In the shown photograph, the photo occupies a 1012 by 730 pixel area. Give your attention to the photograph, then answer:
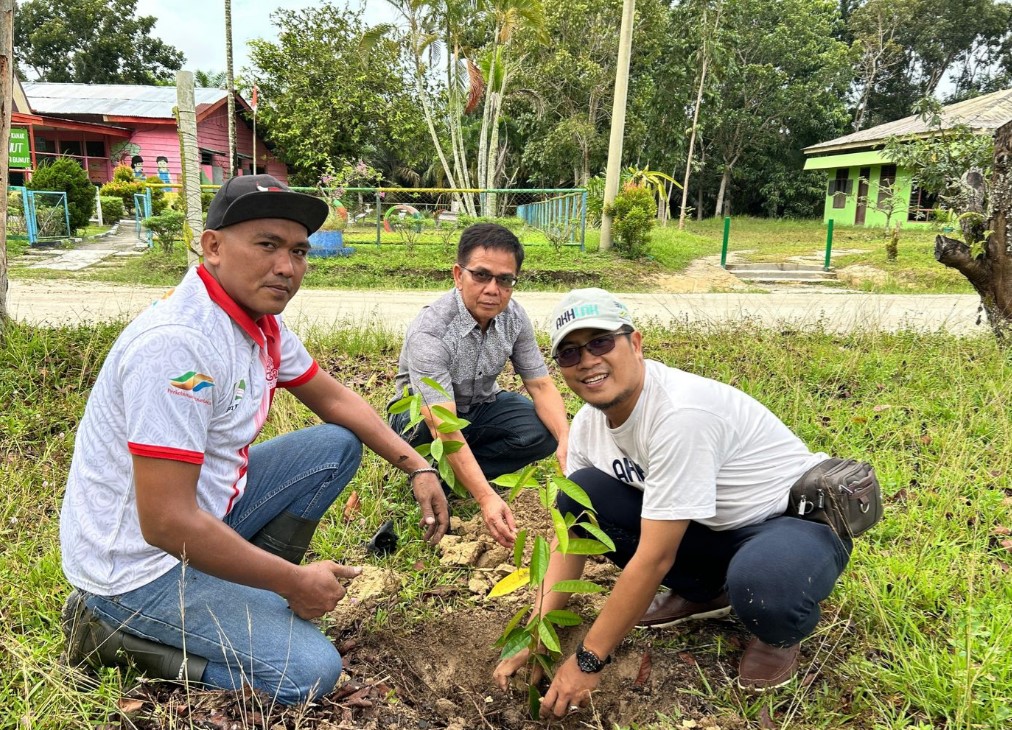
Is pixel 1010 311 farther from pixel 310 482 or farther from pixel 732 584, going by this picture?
pixel 310 482

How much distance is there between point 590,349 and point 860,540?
173 centimetres

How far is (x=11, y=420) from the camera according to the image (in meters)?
3.93

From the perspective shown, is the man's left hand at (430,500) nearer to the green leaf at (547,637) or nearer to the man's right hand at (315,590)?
the man's right hand at (315,590)

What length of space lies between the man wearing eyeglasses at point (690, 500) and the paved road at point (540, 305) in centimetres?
462

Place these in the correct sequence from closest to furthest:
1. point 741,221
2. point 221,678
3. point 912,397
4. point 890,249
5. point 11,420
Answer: point 221,678 < point 11,420 < point 912,397 < point 890,249 < point 741,221

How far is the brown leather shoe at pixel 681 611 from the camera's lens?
2.50 m

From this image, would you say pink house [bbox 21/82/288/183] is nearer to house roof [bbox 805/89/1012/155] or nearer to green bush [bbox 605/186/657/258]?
green bush [bbox 605/186/657/258]

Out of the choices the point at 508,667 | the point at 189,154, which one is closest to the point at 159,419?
the point at 508,667

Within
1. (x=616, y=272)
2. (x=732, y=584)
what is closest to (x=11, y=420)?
(x=732, y=584)

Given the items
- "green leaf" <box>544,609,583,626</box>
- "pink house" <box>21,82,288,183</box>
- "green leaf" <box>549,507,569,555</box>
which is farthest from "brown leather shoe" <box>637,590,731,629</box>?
"pink house" <box>21,82,288,183</box>

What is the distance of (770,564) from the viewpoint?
6.45 ft

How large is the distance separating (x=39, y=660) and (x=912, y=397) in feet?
→ 15.1

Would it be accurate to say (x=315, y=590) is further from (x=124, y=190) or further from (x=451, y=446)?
(x=124, y=190)

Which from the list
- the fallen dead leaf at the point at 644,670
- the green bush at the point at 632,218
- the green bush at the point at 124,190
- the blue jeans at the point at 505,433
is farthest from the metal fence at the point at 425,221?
the fallen dead leaf at the point at 644,670
